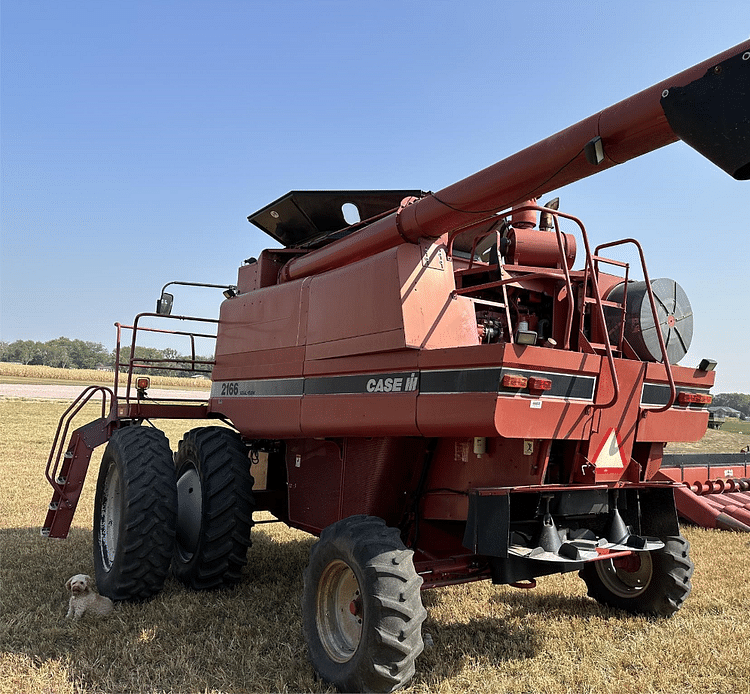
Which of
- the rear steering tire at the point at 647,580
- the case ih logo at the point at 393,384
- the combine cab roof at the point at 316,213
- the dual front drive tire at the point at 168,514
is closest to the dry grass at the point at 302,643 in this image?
the rear steering tire at the point at 647,580

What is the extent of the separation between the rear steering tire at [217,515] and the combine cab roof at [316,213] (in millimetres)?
1950

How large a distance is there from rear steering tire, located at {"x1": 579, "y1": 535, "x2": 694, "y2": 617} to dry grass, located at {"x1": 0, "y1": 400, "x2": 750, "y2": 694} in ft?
0.35

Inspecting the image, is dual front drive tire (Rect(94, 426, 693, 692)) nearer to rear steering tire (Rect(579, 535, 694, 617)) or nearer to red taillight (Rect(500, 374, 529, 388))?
rear steering tire (Rect(579, 535, 694, 617))

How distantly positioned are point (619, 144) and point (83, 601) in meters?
4.47

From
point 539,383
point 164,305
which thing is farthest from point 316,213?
point 539,383

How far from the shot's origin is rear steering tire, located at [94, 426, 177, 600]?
483 cm

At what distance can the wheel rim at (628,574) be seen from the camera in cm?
473

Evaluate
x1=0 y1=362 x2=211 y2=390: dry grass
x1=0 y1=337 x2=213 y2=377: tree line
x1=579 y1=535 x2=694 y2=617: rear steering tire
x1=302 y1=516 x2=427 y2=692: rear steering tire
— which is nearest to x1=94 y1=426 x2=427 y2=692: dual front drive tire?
x1=302 y1=516 x2=427 y2=692: rear steering tire

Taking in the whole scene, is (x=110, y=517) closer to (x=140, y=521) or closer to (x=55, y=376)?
(x=140, y=521)

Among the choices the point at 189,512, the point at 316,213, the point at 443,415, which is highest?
the point at 316,213

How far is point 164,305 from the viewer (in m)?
6.14

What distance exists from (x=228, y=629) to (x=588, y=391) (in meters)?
2.84

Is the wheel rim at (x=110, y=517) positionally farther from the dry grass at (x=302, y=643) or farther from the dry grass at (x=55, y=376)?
the dry grass at (x=55, y=376)

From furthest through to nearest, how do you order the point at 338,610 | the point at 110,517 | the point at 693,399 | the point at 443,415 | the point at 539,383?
the point at 110,517 < the point at 693,399 < the point at 338,610 < the point at 443,415 < the point at 539,383
